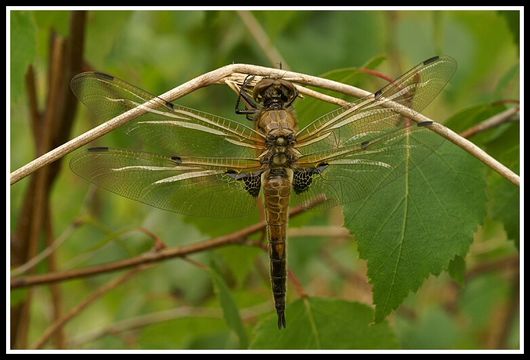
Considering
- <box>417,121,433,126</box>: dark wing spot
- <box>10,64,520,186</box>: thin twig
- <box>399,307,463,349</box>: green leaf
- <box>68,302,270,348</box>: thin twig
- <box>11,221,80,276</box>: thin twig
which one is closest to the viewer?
<box>10,64,520,186</box>: thin twig

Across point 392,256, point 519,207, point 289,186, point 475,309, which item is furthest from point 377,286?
point 475,309

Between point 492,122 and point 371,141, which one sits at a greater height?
point 492,122

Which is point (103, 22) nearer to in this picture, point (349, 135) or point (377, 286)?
point (349, 135)

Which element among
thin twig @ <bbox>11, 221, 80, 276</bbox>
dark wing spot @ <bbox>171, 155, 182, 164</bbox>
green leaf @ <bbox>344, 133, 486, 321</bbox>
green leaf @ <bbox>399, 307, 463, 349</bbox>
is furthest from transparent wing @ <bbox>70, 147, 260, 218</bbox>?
green leaf @ <bbox>399, 307, 463, 349</bbox>

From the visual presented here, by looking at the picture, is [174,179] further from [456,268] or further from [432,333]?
[432,333]

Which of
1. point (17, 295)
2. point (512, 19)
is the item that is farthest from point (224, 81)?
point (17, 295)

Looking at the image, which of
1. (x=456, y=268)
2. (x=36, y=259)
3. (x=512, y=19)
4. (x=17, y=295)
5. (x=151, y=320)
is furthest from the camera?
(x=151, y=320)

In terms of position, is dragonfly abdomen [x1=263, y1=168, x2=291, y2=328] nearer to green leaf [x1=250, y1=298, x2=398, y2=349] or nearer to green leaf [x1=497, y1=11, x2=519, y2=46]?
green leaf [x1=250, y1=298, x2=398, y2=349]
